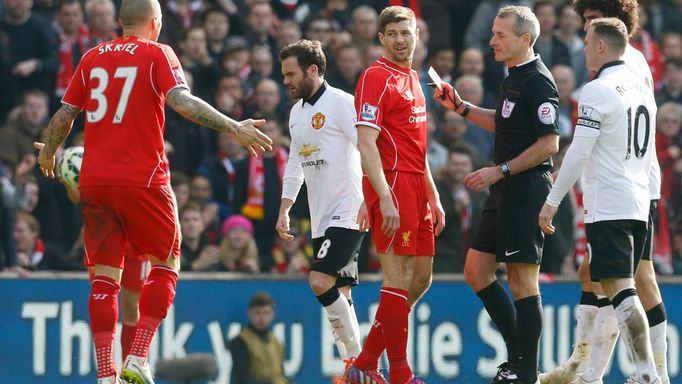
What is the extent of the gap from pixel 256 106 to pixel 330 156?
17.9ft

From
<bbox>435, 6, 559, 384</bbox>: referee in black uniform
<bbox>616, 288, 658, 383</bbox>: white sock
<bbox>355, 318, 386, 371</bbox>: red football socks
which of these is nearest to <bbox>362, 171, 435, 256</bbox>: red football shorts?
<bbox>435, 6, 559, 384</bbox>: referee in black uniform

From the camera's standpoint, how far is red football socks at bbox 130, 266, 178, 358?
929cm

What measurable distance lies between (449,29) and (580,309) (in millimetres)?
8109

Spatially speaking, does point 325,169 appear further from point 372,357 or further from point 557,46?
point 557,46

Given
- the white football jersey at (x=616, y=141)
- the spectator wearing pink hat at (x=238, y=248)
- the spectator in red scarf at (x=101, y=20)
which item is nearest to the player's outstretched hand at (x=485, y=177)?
the white football jersey at (x=616, y=141)

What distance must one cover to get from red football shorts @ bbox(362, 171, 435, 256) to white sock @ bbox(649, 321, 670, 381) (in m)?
1.66

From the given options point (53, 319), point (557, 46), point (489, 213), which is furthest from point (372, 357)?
point (557, 46)

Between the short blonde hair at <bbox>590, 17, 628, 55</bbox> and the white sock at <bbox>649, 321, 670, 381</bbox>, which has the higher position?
the short blonde hair at <bbox>590, 17, 628, 55</bbox>

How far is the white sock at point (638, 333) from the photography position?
931 cm

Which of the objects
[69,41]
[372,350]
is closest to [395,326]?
[372,350]

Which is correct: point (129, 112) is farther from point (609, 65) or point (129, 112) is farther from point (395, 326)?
point (609, 65)

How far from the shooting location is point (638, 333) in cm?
934

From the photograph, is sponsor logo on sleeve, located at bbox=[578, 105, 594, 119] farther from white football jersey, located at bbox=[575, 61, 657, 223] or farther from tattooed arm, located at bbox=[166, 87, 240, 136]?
tattooed arm, located at bbox=[166, 87, 240, 136]

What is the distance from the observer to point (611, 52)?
953 centimetres
